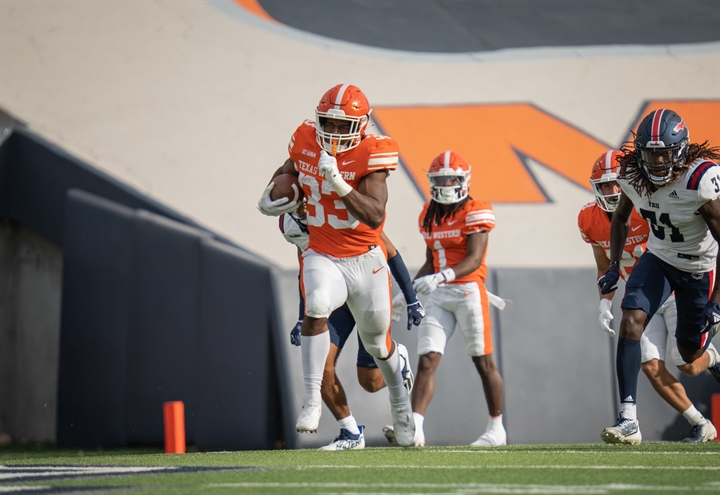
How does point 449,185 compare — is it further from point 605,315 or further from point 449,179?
point 605,315

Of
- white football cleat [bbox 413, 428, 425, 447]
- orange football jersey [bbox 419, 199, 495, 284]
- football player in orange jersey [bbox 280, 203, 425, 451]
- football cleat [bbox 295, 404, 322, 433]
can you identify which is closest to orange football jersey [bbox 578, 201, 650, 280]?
orange football jersey [bbox 419, 199, 495, 284]

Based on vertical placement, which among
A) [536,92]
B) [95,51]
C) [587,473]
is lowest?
[587,473]

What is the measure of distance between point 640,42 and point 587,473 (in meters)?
7.96

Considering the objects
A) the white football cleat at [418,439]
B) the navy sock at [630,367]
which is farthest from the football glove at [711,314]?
the white football cleat at [418,439]

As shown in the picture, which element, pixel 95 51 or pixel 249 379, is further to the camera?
pixel 95 51

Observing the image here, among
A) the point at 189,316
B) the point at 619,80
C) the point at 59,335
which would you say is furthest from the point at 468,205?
the point at 619,80

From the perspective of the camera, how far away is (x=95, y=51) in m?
9.33

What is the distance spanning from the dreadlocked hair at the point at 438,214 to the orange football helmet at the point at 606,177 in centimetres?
87

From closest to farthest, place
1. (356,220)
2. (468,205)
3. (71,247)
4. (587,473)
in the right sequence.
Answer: (587,473) < (356,220) < (468,205) < (71,247)

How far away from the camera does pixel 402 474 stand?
11.0 feet

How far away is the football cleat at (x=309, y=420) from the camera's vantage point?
13.9 ft

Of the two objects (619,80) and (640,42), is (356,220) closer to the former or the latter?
(619,80)

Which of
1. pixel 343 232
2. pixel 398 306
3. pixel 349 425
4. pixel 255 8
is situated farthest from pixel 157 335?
pixel 255 8

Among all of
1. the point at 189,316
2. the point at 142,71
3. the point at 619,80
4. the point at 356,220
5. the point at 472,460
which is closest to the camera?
the point at 472,460
